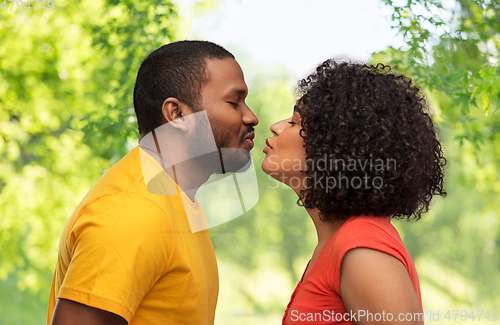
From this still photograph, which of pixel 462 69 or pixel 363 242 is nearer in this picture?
pixel 363 242

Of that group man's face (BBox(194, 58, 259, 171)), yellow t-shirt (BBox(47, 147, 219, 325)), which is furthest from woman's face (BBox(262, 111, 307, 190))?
yellow t-shirt (BBox(47, 147, 219, 325))

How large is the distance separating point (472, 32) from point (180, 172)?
11.8 feet

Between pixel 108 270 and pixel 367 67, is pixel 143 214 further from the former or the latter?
pixel 367 67

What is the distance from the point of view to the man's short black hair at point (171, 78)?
1723 mm

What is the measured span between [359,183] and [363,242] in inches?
11.1

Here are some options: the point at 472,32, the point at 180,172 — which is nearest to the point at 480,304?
the point at 472,32

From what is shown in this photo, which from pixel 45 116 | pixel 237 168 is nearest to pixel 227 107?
pixel 237 168

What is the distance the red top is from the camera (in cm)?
132

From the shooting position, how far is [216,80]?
176 cm

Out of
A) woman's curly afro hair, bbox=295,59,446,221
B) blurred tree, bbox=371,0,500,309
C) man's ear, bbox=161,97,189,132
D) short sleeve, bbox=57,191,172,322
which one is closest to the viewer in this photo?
short sleeve, bbox=57,191,172,322

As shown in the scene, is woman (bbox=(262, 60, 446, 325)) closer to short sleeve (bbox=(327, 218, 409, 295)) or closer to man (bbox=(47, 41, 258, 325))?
short sleeve (bbox=(327, 218, 409, 295))

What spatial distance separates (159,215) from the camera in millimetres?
1407

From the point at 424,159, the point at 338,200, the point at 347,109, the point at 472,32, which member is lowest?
the point at 338,200

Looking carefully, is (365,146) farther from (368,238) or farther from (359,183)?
(368,238)
